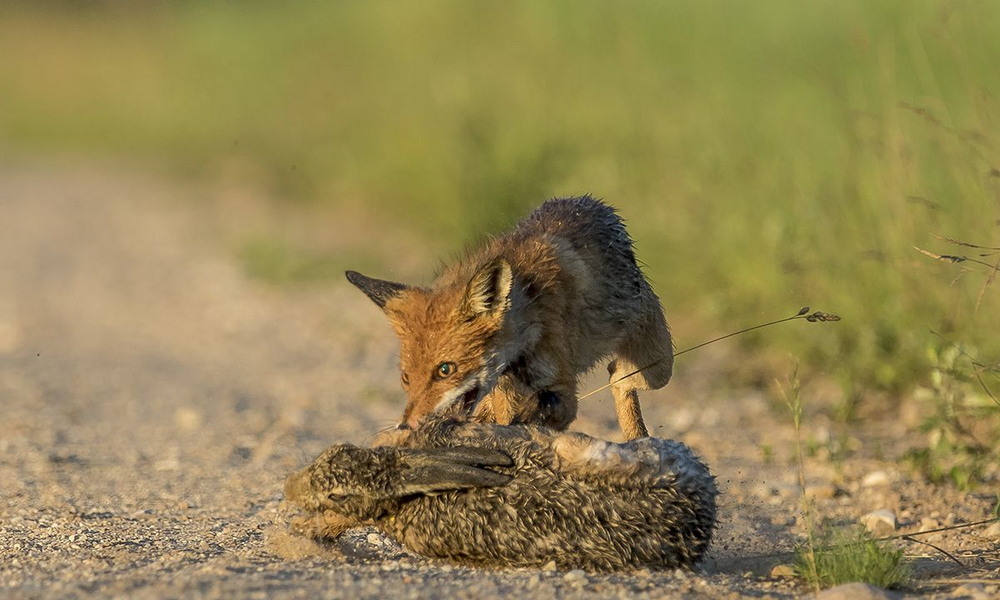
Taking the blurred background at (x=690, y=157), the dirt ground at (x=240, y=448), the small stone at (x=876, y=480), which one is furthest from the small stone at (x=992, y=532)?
the small stone at (x=876, y=480)

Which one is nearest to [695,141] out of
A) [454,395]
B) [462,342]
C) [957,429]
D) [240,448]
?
[957,429]

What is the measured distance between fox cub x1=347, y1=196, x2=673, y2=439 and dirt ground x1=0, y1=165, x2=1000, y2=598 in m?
0.71

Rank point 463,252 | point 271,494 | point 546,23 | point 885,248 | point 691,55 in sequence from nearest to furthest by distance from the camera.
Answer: point 271,494 → point 463,252 → point 885,248 → point 691,55 → point 546,23

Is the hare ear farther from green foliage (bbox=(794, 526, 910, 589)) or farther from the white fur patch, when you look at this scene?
green foliage (bbox=(794, 526, 910, 589))

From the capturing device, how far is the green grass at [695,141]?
8.23m

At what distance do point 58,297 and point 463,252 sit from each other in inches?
275

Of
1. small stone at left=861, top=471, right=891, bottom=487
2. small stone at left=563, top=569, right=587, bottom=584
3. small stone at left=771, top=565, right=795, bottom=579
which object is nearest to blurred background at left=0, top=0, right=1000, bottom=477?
small stone at left=861, top=471, right=891, bottom=487

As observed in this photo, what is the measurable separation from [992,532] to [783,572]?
4.05ft

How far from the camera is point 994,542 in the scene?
5.58 meters

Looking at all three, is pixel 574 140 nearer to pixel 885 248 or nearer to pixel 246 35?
pixel 885 248

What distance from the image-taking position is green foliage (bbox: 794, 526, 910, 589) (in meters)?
4.67

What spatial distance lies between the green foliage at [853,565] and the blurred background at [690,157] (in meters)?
1.24

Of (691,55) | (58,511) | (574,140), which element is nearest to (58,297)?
(574,140)

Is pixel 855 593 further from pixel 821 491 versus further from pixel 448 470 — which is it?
pixel 821 491
